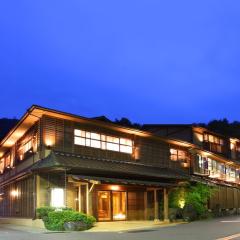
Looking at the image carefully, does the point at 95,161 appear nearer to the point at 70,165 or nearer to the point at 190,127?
the point at 70,165

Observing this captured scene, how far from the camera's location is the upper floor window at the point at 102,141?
A: 95.2 feet

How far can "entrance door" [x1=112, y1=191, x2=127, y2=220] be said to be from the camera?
30.8 m

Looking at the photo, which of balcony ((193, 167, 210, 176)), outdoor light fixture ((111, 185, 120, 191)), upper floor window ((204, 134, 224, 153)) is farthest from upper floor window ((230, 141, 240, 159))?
outdoor light fixture ((111, 185, 120, 191))

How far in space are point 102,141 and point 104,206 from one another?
4.23 m

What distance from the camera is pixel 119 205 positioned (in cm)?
3125

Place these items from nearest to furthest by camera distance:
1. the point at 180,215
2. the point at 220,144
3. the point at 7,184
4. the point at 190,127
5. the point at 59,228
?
the point at 59,228, the point at 180,215, the point at 7,184, the point at 190,127, the point at 220,144

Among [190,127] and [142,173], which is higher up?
[190,127]

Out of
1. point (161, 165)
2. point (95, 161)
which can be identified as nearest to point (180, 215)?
point (161, 165)

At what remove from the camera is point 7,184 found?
34.8 m

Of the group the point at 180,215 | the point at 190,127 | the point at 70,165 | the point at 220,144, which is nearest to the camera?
the point at 70,165

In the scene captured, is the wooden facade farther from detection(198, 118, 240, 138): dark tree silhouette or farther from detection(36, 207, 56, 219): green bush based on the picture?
detection(198, 118, 240, 138): dark tree silhouette

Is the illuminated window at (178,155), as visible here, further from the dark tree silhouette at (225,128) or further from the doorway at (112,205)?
the dark tree silhouette at (225,128)

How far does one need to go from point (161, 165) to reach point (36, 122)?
11.5 metres

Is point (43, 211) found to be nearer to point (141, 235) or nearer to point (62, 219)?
point (62, 219)
